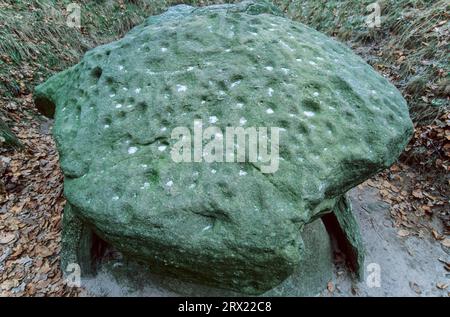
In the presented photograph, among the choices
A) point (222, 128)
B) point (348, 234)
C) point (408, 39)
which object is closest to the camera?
point (222, 128)

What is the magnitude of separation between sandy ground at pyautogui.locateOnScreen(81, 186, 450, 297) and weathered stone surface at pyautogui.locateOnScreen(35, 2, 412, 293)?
1.94 feet

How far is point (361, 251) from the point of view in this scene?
3.12 m

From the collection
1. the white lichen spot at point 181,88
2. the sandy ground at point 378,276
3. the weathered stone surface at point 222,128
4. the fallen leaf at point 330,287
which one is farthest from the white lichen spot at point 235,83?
the fallen leaf at point 330,287

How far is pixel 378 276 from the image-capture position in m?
3.14

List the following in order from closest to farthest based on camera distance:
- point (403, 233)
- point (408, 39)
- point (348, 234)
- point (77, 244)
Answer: point (77, 244) < point (348, 234) < point (403, 233) < point (408, 39)

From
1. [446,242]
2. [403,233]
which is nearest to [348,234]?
[403,233]

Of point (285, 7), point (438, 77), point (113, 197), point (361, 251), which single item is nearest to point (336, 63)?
point (361, 251)

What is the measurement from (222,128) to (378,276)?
217cm

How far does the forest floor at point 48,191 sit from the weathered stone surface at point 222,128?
4.29ft

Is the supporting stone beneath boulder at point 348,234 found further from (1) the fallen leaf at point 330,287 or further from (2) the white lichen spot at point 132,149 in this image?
(2) the white lichen spot at point 132,149

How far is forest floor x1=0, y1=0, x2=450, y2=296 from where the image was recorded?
3129 mm

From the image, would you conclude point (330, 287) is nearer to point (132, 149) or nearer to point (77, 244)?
point (132, 149)

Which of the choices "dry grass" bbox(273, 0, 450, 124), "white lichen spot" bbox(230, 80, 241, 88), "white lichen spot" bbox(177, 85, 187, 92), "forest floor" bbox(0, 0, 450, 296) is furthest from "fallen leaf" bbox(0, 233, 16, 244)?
"dry grass" bbox(273, 0, 450, 124)

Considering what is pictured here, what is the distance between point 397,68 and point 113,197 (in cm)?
499
